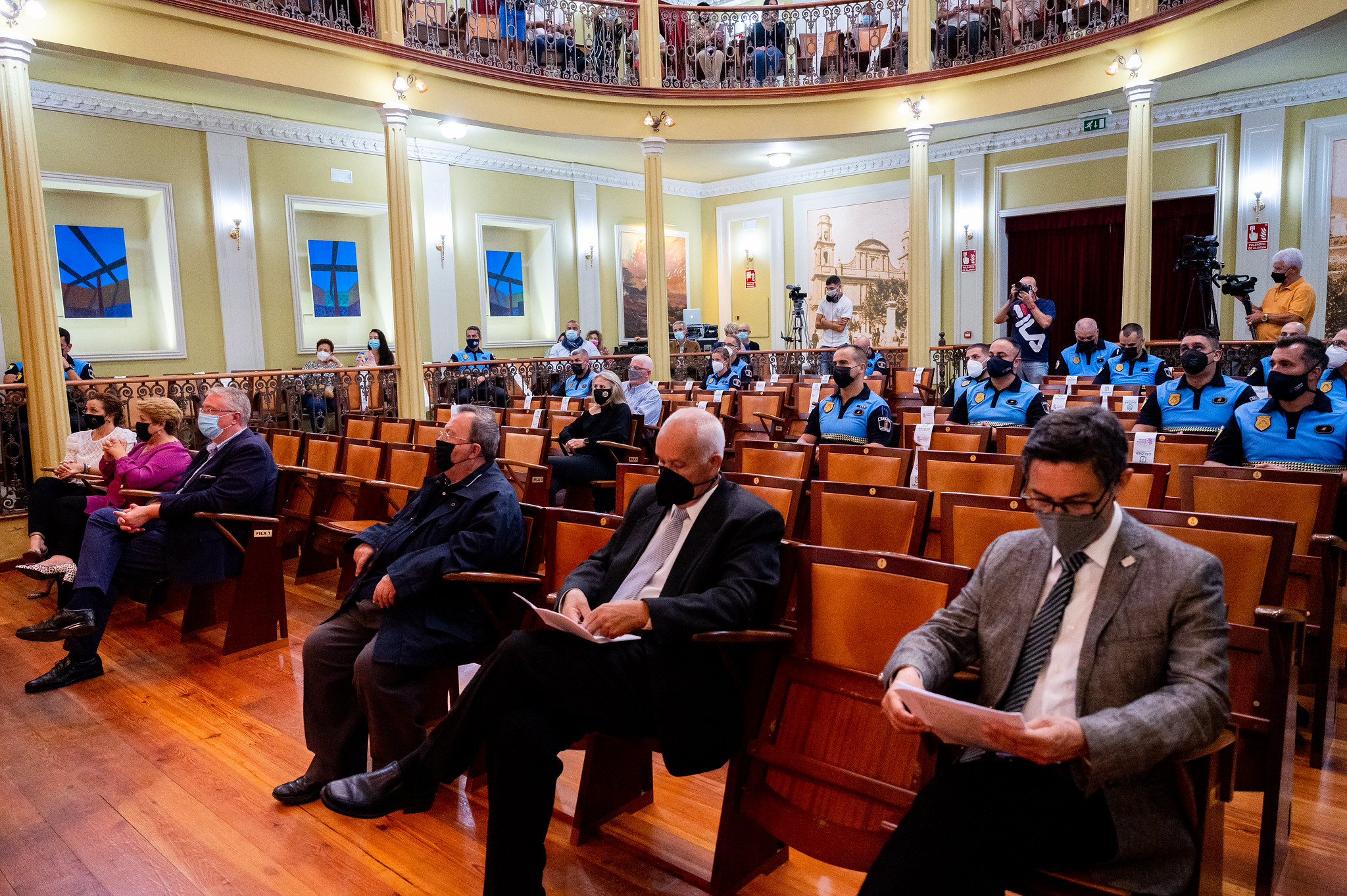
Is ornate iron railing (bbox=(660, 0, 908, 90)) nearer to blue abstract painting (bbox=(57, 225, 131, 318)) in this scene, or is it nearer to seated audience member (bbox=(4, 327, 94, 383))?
blue abstract painting (bbox=(57, 225, 131, 318))

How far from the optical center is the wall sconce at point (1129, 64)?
28.6ft

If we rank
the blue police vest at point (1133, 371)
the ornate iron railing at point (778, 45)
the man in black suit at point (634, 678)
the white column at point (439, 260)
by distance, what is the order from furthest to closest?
the white column at point (439, 260), the ornate iron railing at point (778, 45), the blue police vest at point (1133, 371), the man in black suit at point (634, 678)

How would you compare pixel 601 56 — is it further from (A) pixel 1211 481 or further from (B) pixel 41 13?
(A) pixel 1211 481

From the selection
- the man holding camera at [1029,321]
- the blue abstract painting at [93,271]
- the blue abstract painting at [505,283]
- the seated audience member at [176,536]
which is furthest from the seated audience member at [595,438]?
the blue abstract painting at [505,283]

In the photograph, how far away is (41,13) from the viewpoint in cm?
641

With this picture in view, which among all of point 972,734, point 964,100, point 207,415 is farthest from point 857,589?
point 964,100

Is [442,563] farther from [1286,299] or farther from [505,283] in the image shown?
[505,283]

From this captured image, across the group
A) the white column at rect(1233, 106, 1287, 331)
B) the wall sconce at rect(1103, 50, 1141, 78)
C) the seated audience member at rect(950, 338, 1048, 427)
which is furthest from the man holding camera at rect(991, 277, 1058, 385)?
the white column at rect(1233, 106, 1287, 331)

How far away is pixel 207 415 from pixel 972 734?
3.66 metres

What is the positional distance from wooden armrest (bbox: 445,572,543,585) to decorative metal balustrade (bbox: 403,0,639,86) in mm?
7802

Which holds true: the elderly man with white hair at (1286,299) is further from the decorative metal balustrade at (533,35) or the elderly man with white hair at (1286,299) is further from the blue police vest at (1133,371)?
the decorative metal balustrade at (533,35)

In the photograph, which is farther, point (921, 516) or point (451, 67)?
point (451, 67)

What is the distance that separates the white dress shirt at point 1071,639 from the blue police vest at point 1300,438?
8.16ft

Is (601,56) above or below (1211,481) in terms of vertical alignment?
above
